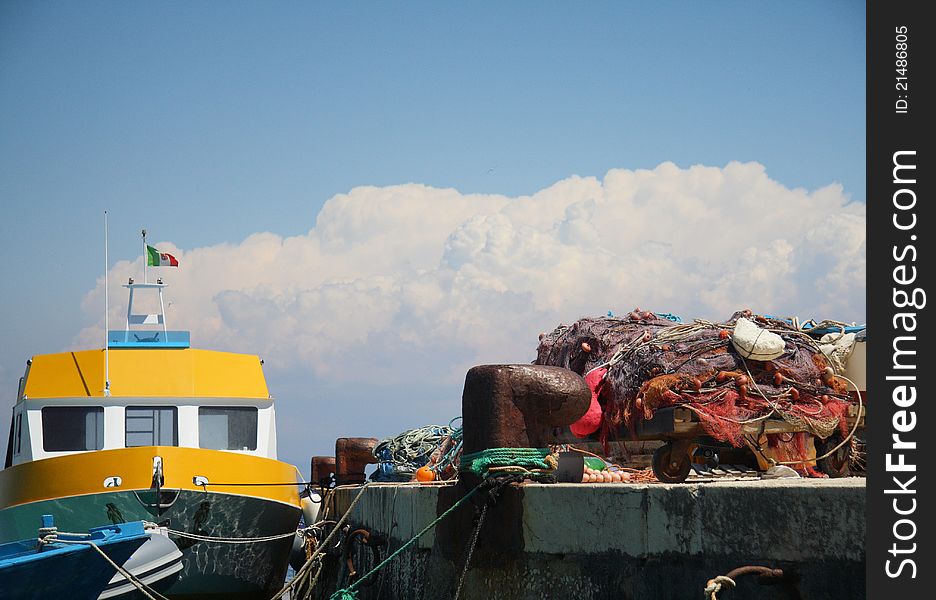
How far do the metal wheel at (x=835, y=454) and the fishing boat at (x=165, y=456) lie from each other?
596 centimetres

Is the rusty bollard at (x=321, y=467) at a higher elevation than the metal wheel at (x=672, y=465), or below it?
below

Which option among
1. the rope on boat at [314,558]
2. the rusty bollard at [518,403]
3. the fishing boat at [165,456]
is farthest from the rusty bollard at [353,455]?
the rusty bollard at [518,403]

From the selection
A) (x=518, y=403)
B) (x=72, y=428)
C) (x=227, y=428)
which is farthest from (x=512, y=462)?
(x=72, y=428)

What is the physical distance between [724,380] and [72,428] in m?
8.62

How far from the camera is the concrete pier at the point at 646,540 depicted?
431cm

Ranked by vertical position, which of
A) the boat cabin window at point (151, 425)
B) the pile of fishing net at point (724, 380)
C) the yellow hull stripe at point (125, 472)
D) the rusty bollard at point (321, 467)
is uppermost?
the pile of fishing net at point (724, 380)

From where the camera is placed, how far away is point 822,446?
889 cm

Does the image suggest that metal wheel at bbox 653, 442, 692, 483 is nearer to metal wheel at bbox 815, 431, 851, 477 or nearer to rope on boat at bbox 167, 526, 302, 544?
metal wheel at bbox 815, 431, 851, 477

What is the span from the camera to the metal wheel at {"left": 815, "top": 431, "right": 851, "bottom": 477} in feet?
28.7

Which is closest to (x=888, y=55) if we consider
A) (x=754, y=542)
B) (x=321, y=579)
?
(x=754, y=542)

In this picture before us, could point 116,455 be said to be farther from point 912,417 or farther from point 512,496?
point 912,417

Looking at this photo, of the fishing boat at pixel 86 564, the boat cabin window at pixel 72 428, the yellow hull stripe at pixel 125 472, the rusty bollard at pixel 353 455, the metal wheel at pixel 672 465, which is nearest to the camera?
the metal wheel at pixel 672 465

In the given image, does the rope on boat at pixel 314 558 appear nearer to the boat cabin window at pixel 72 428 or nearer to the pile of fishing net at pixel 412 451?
the pile of fishing net at pixel 412 451

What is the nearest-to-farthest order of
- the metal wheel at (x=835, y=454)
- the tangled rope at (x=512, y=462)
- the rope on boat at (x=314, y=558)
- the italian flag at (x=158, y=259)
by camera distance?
1. the tangled rope at (x=512, y=462)
2. the metal wheel at (x=835, y=454)
3. the rope on boat at (x=314, y=558)
4. the italian flag at (x=158, y=259)
